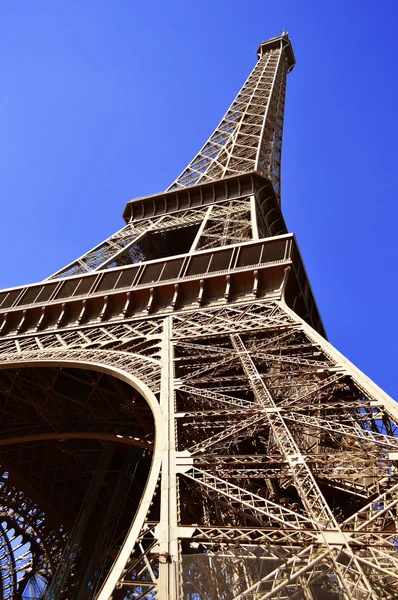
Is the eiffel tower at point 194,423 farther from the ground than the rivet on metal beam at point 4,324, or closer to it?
closer to it

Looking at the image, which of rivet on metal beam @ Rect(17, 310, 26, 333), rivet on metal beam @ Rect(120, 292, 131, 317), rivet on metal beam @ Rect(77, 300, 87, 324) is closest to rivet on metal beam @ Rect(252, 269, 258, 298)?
rivet on metal beam @ Rect(120, 292, 131, 317)

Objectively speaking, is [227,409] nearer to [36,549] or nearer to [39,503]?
[39,503]

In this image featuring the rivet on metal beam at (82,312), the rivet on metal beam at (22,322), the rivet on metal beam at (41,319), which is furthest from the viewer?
the rivet on metal beam at (22,322)

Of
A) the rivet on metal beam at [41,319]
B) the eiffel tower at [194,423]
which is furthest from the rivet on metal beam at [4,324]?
the rivet on metal beam at [41,319]

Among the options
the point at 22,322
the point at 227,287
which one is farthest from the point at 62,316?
the point at 227,287

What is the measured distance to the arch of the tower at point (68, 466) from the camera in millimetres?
17281

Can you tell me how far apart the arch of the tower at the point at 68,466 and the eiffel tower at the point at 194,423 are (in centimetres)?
8

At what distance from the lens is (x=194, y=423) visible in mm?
9781

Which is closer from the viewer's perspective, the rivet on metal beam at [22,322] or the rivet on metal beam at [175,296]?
the rivet on metal beam at [175,296]

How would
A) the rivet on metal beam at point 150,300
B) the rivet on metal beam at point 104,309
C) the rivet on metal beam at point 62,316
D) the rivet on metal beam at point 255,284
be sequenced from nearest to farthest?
the rivet on metal beam at point 255,284 → the rivet on metal beam at point 150,300 → the rivet on metal beam at point 104,309 → the rivet on metal beam at point 62,316

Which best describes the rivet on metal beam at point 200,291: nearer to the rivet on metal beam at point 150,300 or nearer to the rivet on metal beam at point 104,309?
the rivet on metal beam at point 150,300

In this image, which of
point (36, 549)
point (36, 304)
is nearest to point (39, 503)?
point (36, 549)

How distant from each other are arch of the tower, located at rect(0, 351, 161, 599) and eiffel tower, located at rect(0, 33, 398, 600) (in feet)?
0.27

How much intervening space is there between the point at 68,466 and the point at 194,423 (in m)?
16.9
